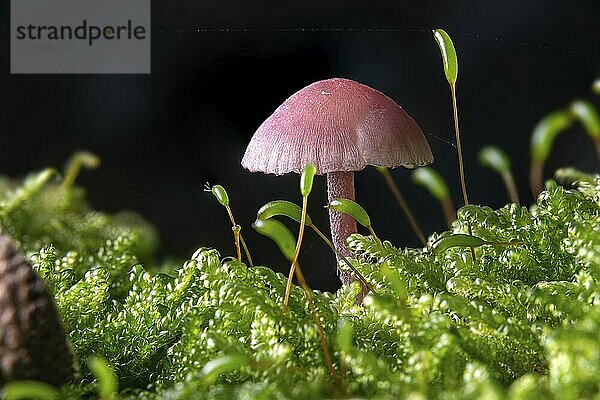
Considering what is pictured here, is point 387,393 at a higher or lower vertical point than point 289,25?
lower

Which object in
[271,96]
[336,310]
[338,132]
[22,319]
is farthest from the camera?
[271,96]

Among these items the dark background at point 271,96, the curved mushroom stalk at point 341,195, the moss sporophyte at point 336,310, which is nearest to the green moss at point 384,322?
the moss sporophyte at point 336,310

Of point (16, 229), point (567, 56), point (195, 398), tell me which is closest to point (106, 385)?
point (195, 398)

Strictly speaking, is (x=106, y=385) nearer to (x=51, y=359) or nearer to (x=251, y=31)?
(x=51, y=359)

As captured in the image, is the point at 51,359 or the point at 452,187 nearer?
the point at 51,359
